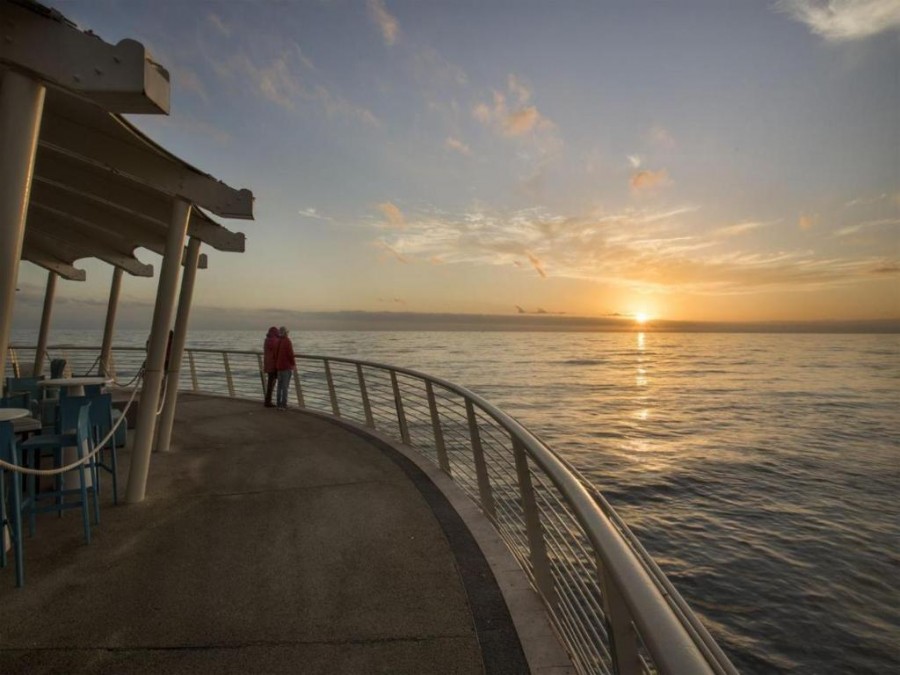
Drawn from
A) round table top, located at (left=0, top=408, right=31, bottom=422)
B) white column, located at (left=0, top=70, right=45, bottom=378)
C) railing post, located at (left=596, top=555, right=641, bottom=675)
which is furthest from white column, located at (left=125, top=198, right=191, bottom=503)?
railing post, located at (left=596, top=555, right=641, bottom=675)

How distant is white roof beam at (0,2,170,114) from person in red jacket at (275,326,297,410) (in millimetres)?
7894

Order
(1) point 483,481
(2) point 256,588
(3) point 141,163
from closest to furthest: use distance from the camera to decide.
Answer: (2) point 256,588 < (1) point 483,481 < (3) point 141,163

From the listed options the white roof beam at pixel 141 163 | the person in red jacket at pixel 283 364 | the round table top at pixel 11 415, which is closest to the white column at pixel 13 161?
the round table top at pixel 11 415

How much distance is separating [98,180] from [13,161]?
2.91m

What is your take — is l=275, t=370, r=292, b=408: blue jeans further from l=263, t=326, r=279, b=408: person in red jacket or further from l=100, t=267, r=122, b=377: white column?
l=100, t=267, r=122, b=377: white column

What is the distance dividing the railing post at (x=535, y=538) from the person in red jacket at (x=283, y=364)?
8579mm

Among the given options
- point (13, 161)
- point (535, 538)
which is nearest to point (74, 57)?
point (13, 161)

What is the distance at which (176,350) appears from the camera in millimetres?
6992

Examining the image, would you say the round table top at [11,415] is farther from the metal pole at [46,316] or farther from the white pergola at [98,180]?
the metal pole at [46,316]

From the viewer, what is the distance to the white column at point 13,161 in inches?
116

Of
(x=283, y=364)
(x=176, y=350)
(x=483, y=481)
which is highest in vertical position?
(x=176, y=350)

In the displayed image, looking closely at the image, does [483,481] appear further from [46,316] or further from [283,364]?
[46,316]

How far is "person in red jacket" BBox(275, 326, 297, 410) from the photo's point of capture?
10773mm

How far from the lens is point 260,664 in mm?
2475
